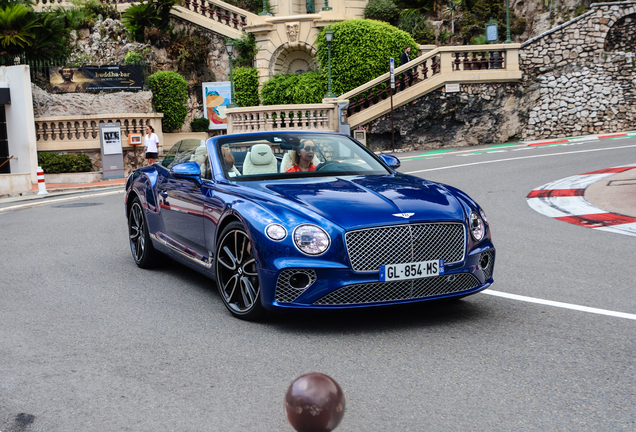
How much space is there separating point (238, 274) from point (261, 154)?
56.2 inches

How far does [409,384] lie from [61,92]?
27.7m

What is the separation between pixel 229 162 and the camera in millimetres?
6652

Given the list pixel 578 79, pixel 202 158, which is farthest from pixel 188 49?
pixel 202 158

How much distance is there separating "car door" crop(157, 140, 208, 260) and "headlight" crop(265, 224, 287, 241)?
49.7 inches

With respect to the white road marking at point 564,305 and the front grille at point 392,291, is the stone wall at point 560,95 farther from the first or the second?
the front grille at point 392,291

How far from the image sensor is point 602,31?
2973cm

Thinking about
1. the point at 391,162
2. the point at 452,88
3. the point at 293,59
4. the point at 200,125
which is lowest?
the point at 391,162

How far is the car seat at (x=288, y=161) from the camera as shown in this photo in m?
6.64

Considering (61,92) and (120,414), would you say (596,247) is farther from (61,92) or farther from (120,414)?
(61,92)

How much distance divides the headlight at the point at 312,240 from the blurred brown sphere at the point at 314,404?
277cm

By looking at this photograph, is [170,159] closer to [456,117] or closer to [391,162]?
[391,162]

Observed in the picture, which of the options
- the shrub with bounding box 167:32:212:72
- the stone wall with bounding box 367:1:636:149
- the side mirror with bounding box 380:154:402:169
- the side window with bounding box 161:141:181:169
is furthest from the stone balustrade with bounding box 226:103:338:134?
the side mirror with bounding box 380:154:402:169

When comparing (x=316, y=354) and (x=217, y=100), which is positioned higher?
(x=217, y=100)

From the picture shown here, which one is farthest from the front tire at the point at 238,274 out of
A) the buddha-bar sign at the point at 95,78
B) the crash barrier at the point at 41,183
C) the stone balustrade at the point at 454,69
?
the buddha-bar sign at the point at 95,78
